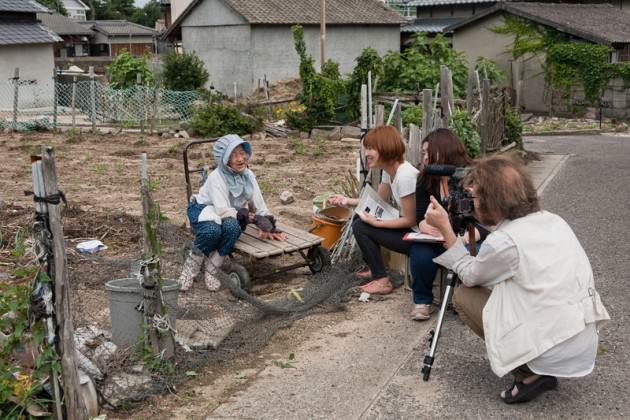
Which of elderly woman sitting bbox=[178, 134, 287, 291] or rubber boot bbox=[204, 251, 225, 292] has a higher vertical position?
elderly woman sitting bbox=[178, 134, 287, 291]

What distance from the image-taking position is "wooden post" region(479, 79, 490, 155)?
466 inches

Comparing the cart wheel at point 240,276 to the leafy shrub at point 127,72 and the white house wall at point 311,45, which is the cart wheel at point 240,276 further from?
the white house wall at point 311,45

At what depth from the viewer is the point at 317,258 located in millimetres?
6691

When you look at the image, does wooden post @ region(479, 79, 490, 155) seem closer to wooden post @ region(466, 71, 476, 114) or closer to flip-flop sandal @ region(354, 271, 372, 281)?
wooden post @ region(466, 71, 476, 114)

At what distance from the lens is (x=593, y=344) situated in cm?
398

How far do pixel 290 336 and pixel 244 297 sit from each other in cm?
41

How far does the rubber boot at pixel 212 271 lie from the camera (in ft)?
20.0

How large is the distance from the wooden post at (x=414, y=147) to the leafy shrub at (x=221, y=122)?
11851mm

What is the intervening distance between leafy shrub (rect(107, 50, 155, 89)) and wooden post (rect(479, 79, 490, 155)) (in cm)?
1551

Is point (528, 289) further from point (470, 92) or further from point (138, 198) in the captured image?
point (470, 92)

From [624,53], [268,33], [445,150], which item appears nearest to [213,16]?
[268,33]

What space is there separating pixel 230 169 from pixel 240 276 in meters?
0.85

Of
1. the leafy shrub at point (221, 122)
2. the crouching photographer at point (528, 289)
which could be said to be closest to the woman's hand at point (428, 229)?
the crouching photographer at point (528, 289)

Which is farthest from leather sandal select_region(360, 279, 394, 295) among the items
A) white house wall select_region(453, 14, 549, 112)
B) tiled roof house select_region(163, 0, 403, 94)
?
tiled roof house select_region(163, 0, 403, 94)
